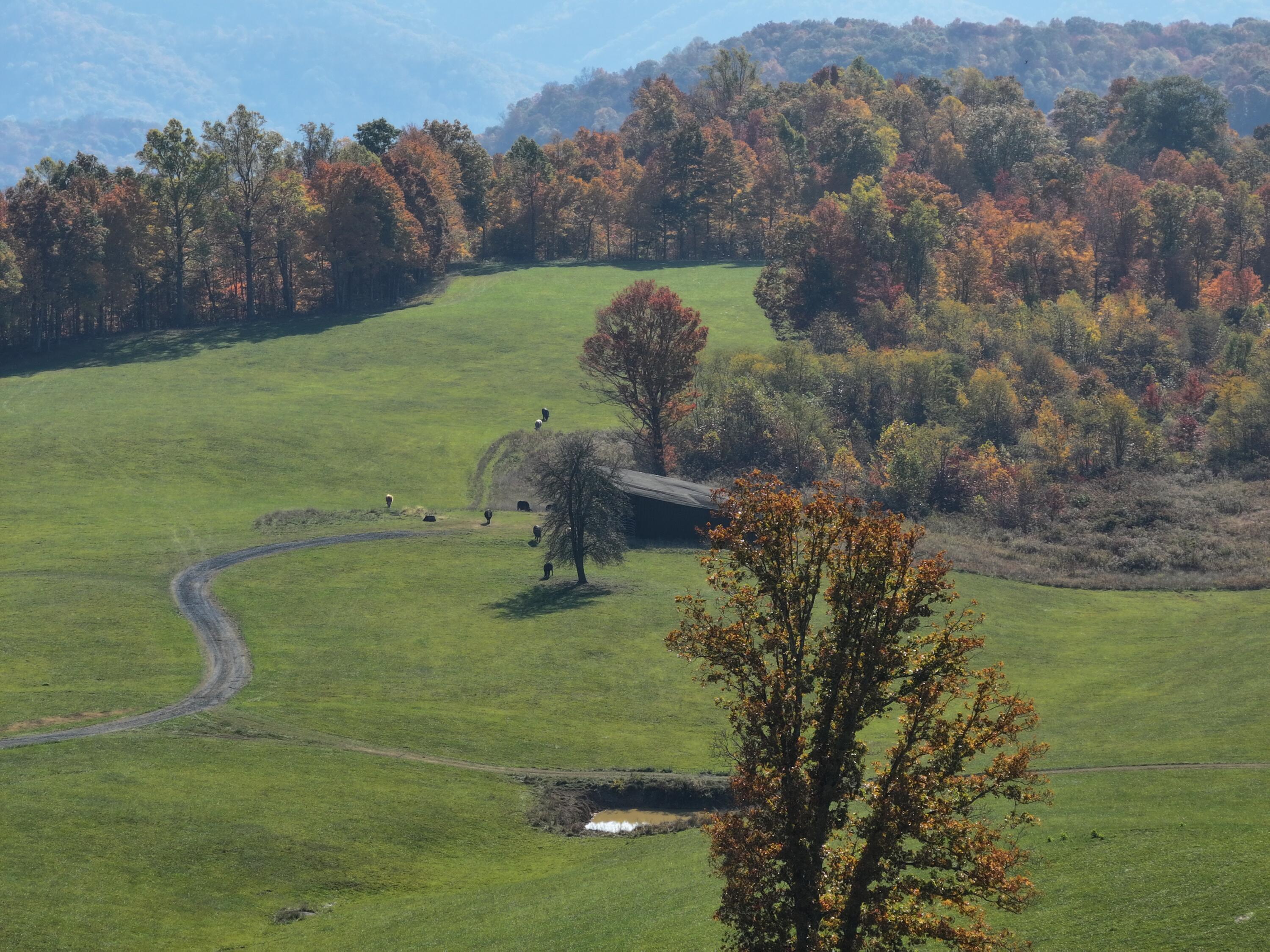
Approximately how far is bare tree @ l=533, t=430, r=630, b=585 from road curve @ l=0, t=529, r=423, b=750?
42.0 ft

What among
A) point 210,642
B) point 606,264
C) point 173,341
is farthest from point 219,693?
point 606,264

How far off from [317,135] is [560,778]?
13738 centimetres

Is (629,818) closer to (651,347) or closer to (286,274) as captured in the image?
(651,347)

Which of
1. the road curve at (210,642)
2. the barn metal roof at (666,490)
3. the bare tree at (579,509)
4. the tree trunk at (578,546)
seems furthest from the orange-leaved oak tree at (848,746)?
the barn metal roof at (666,490)

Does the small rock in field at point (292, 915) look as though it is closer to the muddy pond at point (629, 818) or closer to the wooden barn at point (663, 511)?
the muddy pond at point (629, 818)

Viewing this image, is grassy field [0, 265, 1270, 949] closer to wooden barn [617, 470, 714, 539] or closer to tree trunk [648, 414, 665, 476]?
wooden barn [617, 470, 714, 539]

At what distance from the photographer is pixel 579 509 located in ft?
255

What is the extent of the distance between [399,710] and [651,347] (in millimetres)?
54008

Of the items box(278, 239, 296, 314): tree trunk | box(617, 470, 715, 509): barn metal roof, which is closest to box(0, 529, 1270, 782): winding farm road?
box(617, 470, 715, 509): barn metal roof

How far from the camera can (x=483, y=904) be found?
39.4 meters

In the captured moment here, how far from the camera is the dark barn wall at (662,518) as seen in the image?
8925cm

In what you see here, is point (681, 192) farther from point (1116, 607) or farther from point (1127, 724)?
point (1127, 724)

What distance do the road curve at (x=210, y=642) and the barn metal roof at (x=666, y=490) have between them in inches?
647

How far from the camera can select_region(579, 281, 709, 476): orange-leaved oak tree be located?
104 m
